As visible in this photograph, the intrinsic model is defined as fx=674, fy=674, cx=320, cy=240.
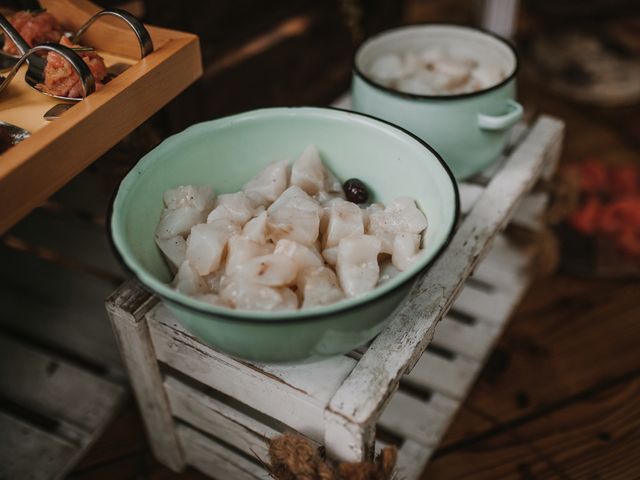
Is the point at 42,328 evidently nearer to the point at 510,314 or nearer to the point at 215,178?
the point at 215,178

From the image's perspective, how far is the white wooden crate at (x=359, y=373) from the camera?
792mm

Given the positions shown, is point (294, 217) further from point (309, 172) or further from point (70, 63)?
point (70, 63)

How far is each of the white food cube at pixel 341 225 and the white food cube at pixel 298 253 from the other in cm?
6

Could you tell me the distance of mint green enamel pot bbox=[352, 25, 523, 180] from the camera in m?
0.97

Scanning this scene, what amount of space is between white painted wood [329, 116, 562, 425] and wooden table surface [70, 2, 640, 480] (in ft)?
1.44

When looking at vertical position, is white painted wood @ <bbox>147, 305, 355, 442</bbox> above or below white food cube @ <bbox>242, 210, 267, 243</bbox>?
below

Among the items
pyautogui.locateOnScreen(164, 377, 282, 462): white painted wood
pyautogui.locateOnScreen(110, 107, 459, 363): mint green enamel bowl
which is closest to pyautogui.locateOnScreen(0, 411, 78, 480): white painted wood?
pyautogui.locateOnScreen(164, 377, 282, 462): white painted wood

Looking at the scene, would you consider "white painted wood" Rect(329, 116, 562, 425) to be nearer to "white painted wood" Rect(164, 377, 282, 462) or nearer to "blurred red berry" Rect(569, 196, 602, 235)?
"white painted wood" Rect(164, 377, 282, 462)

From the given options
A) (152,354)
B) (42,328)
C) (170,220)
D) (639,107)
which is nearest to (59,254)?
(42,328)

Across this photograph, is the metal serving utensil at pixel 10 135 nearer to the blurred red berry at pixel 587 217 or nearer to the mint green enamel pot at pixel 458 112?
the mint green enamel pot at pixel 458 112

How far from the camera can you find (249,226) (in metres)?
0.79

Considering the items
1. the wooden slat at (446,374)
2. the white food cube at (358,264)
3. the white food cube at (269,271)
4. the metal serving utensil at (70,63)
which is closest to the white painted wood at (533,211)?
the wooden slat at (446,374)

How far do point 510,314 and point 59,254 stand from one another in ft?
3.32

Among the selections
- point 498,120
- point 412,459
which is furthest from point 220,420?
point 498,120
